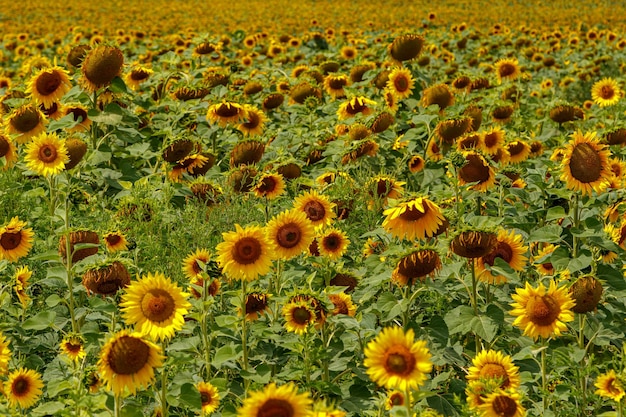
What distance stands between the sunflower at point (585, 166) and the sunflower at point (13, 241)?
2.58 meters

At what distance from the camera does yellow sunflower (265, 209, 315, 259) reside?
2988mm

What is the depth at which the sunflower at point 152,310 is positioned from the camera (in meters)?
2.34

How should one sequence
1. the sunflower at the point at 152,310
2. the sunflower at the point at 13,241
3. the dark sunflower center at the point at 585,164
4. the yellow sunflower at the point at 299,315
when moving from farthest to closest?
the sunflower at the point at 13,241, the dark sunflower center at the point at 585,164, the yellow sunflower at the point at 299,315, the sunflower at the point at 152,310

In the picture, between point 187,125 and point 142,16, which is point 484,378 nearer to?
point 187,125

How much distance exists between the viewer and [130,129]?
213 inches

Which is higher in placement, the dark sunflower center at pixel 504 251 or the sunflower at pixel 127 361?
the sunflower at pixel 127 361

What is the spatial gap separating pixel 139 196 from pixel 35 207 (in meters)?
0.92

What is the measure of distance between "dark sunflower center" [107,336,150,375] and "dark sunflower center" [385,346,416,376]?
773 millimetres

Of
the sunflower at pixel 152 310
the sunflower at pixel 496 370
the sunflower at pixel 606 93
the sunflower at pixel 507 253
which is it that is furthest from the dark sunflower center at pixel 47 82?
the sunflower at pixel 606 93

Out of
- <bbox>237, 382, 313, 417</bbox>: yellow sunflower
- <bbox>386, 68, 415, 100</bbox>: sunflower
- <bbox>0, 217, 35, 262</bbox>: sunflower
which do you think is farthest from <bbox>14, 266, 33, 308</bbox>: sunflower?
<bbox>386, 68, 415, 100</bbox>: sunflower

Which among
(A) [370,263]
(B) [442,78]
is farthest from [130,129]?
(B) [442,78]

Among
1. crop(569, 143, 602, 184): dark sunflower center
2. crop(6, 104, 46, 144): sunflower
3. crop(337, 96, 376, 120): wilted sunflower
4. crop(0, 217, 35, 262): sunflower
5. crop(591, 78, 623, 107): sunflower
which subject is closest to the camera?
crop(569, 143, 602, 184): dark sunflower center

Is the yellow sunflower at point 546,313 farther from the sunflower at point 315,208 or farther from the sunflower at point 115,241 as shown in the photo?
the sunflower at point 115,241

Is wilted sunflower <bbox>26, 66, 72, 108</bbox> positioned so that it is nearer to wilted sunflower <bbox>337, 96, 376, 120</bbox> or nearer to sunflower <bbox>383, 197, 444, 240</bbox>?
wilted sunflower <bbox>337, 96, 376, 120</bbox>
